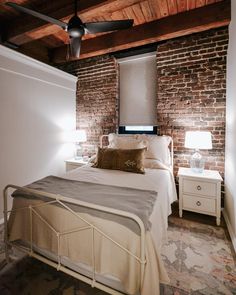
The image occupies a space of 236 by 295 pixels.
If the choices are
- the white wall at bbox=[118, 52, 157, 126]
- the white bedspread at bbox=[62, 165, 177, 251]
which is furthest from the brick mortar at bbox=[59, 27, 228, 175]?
the white bedspread at bbox=[62, 165, 177, 251]

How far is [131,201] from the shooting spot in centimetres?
146

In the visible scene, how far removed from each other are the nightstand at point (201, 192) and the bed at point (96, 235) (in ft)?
2.68

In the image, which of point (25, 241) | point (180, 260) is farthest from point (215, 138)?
point (25, 241)

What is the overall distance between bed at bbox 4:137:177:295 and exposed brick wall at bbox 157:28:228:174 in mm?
1377

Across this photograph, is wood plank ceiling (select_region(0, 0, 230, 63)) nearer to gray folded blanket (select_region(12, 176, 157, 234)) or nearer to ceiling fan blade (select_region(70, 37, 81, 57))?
ceiling fan blade (select_region(70, 37, 81, 57))

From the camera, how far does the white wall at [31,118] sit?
259cm

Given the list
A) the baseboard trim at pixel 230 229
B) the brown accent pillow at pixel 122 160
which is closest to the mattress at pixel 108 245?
the brown accent pillow at pixel 122 160

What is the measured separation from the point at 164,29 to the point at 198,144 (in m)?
1.81

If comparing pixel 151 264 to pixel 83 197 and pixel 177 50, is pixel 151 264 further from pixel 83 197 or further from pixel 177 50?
pixel 177 50

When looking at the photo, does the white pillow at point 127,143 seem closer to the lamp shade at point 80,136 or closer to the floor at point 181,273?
the lamp shade at point 80,136

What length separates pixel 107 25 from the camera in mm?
1948

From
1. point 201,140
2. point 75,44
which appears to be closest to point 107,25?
point 75,44

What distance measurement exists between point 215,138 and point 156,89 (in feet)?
4.19

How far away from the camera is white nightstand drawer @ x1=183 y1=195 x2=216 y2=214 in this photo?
243 centimetres
